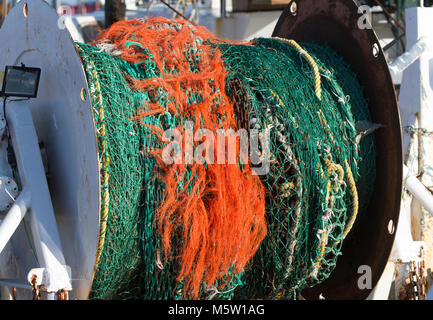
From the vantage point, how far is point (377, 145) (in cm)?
396

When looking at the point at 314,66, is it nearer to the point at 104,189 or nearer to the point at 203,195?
the point at 203,195

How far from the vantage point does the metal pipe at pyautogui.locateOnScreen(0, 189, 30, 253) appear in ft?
10.7

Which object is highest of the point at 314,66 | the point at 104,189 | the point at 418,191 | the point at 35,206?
the point at 314,66

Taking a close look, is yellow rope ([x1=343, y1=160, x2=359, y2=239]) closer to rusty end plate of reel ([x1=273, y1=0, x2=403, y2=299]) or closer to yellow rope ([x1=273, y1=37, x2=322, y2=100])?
rusty end plate of reel ([x1=273, y1=0, x2=403, y2=299])

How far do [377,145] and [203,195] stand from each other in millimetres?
1139

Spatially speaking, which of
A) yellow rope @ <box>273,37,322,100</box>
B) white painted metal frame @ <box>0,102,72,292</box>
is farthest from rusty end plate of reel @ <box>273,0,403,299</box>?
white painted metal frame @ <box>0,102,72,292</box>

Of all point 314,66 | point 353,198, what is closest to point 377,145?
point 353,198

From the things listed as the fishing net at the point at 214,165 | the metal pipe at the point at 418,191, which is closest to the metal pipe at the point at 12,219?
the fishing net at the point at 214,165

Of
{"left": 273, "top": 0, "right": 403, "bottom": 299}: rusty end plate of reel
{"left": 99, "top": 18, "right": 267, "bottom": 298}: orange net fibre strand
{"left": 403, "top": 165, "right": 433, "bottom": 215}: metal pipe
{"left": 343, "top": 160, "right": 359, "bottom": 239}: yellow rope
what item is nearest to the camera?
{"left": 99, "top": 18, "right": 267, "bottom": 298}: orange net fibre strand

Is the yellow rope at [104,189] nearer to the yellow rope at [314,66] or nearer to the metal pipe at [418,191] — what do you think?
the yellow rope at [314,66]

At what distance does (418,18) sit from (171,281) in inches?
95.2

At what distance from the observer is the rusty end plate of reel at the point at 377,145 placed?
386 centimetres

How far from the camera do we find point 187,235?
11.2 feet

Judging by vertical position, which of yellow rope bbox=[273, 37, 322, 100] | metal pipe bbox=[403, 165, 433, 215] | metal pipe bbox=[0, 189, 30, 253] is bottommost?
metal pipe bbox=[403, 165, 433, 215]
